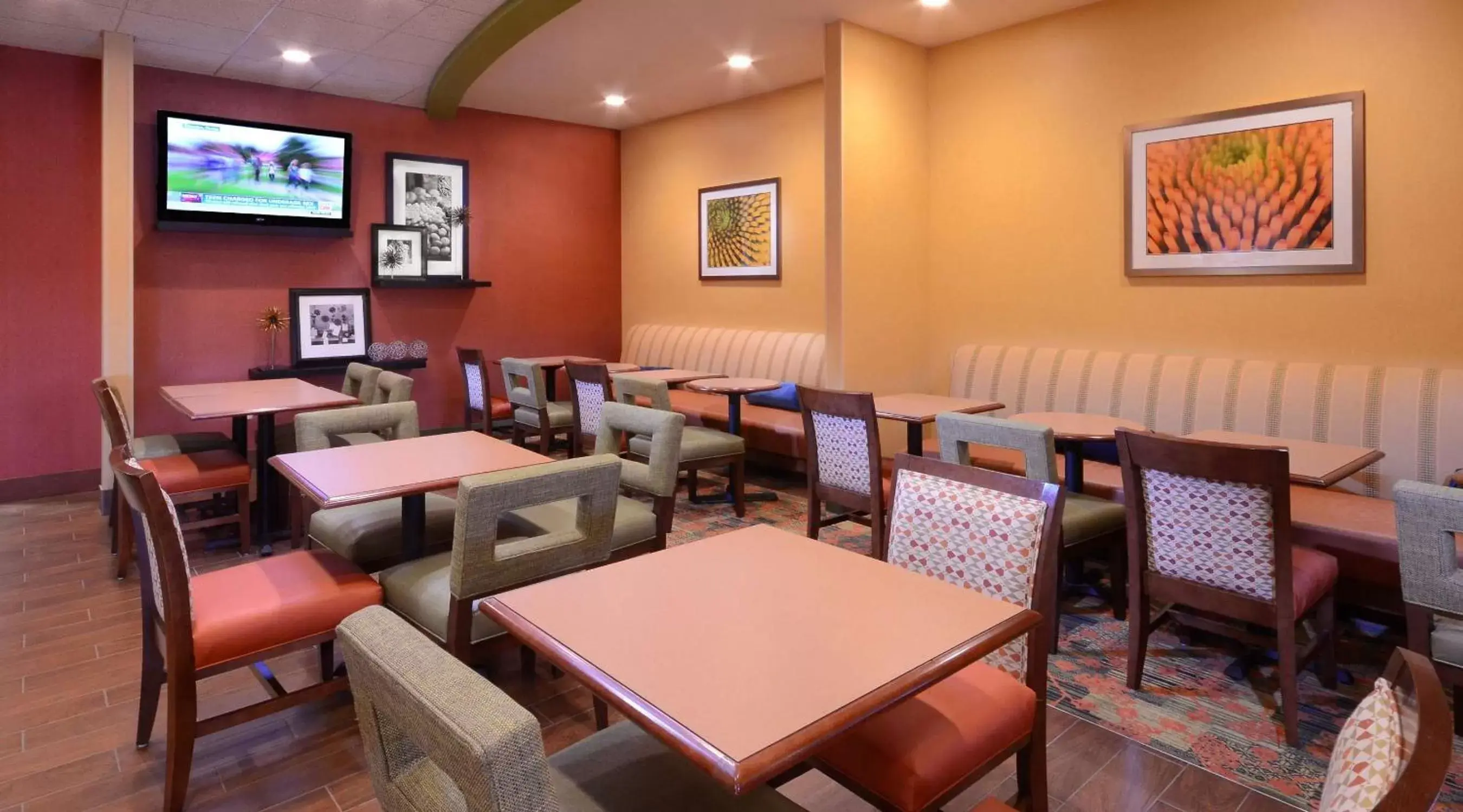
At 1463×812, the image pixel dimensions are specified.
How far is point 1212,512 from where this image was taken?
2.62 m

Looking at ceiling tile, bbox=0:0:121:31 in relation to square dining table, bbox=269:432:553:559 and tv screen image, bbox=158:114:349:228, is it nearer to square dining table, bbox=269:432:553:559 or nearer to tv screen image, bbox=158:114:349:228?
tv screen image, bbox=158:114:349:228

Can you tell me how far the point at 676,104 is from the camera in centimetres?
748

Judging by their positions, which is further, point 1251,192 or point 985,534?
point 1251,192

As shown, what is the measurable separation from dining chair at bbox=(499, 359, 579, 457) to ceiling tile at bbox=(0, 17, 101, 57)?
3.33m

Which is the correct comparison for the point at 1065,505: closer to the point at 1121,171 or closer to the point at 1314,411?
the point at 1314,411

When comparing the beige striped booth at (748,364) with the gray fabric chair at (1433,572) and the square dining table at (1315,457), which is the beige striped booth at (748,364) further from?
the gray fabric chair at (1433,572)

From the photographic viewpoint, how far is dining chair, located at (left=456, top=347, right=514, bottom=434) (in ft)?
21.1

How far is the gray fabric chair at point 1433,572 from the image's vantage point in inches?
87.5

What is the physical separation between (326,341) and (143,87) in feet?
7.12

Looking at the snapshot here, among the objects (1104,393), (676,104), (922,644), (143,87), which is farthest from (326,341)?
(922,644)

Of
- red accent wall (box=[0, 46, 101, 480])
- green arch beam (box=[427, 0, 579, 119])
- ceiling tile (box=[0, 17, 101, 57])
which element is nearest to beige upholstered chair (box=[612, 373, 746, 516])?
green arch beam (box=[427, 0, 579, 119])

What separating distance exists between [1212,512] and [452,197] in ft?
21.9

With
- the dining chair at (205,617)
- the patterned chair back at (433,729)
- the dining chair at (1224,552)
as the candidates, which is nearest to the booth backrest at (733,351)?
the dining chair at (1224,552)

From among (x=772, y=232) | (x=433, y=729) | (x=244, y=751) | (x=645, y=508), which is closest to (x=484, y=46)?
(x=772, y=232)
